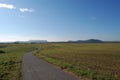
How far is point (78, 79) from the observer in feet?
49.3

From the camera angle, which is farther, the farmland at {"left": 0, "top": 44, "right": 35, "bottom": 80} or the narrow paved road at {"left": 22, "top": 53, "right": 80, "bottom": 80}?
the farmland at {"left": 0, "top": 44, "right": 35, "bottom": 80}

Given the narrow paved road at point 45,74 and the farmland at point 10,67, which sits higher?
the narrow paved road at point 45,74

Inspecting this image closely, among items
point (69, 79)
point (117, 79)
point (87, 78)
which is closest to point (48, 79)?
point (69, 79)

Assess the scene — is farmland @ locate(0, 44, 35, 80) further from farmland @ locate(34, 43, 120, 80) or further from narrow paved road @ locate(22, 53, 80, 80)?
farmland @ locate(34, 43, 120, 80)

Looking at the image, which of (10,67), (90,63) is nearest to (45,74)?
(10,67)

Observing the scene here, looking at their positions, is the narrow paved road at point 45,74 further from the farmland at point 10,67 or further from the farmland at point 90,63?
the farmland at point 90,63

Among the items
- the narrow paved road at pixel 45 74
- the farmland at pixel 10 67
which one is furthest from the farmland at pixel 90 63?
the farmland at pixel 10 67

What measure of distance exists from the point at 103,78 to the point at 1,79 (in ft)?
30.1

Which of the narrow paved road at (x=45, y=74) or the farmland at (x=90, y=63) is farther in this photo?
the farmland at (x=90, y=63)

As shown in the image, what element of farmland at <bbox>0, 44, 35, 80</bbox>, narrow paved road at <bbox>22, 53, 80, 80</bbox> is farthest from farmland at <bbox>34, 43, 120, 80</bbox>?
farmland at <bbox>0, 44, 35, 80</bbox>

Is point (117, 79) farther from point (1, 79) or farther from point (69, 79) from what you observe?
point (1, 79)

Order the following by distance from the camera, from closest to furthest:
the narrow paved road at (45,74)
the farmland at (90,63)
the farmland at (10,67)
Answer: the narrow paved road at (45,74), the farmland at (90,63), the farmland at (10,67)

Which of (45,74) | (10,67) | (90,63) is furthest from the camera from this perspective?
(90,63)

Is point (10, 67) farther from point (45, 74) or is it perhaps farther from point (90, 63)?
point (90, 63)
